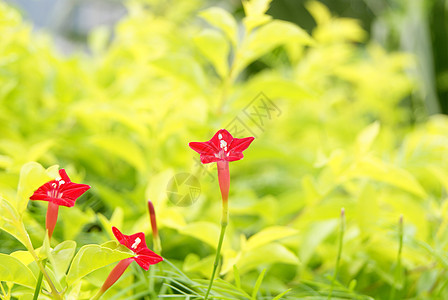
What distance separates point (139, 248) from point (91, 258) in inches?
0.9

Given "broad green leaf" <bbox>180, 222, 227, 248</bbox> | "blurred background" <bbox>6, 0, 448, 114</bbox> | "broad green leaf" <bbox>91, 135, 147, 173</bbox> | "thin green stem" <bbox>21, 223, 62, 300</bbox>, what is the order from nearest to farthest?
"thin green stem" <bbox>21, 223, 62, 300</bbox>, "broad green leaf" <bbox>180, 222, 227, 248</bbox>, "broad green leaf" <bbox>91, 135, 147, 173</bbox>, "blurred background" <bbox>6, 0, 448, 114</bbox>

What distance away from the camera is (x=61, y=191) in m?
0.22

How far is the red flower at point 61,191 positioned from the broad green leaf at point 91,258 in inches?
1.0

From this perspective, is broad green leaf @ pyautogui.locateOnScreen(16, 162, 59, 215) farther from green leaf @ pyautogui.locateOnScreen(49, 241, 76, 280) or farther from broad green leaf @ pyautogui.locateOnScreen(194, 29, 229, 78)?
broad green leaf @ pyautogui.locateOnScreen(194, 29, 229, 78)

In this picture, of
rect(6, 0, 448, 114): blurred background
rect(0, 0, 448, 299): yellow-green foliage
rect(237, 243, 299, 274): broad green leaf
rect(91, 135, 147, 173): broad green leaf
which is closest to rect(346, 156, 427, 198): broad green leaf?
rect(0, 0, 448, 299): yellow-green foliage

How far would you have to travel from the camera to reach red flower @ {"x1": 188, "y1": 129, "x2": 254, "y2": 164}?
220 mm

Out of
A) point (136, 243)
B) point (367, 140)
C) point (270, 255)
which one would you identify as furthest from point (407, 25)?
point (136, 243)

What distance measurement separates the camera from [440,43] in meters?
1.35

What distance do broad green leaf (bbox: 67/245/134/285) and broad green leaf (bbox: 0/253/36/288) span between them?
0.07ft

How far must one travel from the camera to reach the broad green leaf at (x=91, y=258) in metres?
0.21

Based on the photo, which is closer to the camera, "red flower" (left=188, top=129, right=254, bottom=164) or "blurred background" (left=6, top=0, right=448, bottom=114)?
"red flower" (left=188, top=129, right=254, bottom=164)

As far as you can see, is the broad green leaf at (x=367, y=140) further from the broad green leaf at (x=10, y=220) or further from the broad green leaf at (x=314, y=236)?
the broad green leaf at (x=10, y=220)

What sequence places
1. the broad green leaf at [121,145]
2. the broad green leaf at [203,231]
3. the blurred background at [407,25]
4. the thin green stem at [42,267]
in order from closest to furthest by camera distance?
the thin green stem at [42,267], the broad green leaf at [203,231], the broad green leaf at [121,145], the blurred background at [407,25]

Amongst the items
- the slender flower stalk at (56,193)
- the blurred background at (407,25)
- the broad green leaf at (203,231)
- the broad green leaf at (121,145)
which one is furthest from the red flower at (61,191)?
the blurred background at (407,25)
